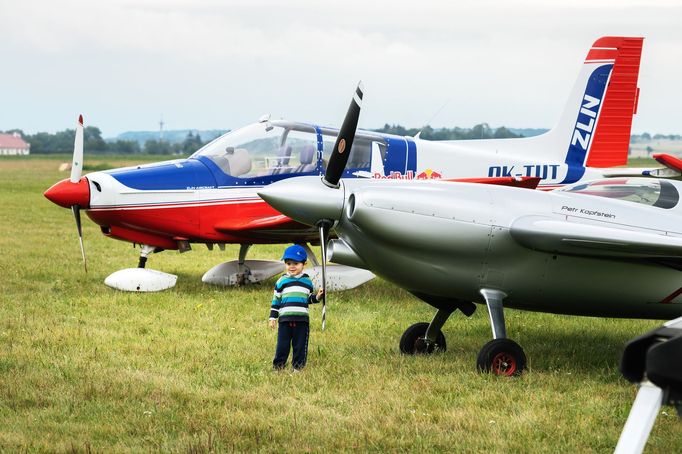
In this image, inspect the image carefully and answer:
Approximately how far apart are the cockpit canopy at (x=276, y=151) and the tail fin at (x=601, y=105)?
10.1 feet

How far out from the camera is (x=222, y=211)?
1226 cm

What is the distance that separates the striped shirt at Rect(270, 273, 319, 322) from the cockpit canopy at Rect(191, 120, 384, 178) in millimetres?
4935

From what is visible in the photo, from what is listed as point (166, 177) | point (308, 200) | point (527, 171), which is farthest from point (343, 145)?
point (527, 171)

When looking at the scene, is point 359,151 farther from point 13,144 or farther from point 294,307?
point 13,144

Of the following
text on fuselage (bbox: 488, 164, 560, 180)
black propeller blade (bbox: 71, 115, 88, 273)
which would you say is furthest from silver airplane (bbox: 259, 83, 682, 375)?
text on fuselage (bbox: 488, 164, 560, 180)

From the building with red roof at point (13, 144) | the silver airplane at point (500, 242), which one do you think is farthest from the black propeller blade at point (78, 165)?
the building with red roof at point (13, 144)

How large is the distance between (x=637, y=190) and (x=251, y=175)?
17.8ft

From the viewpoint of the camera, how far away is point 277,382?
722 centimetres

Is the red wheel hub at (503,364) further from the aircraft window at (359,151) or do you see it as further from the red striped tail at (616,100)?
the red striped tail at (616,100)

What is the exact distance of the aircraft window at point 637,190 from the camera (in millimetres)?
8250

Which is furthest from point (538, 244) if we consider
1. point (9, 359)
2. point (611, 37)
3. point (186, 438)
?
point (611, 37)

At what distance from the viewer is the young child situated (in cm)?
761

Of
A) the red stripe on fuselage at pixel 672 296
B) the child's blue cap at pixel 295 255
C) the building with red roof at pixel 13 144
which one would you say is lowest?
the building with red roof at pixel 13 144

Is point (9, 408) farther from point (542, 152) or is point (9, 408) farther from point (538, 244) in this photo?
point (542, 152)
